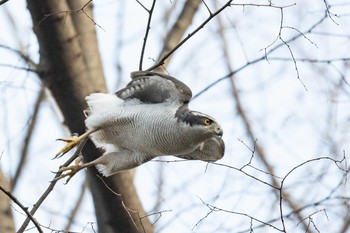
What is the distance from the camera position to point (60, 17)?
442 centimetres

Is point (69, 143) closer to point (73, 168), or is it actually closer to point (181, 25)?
point (73, 168)

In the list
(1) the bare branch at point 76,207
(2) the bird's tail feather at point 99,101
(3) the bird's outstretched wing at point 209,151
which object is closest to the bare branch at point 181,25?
(2) the bird's tail feather at point 99,101

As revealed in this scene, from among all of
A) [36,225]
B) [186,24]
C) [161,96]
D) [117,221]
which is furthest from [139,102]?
[186,24]

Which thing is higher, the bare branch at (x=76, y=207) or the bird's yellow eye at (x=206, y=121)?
the bare branch at (x=76, y=207)

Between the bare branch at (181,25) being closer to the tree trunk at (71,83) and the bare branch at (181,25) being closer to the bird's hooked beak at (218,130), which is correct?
the tree trunk at (71,83)

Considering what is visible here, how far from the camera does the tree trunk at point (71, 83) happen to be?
4.40 metres

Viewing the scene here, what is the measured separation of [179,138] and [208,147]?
0.30m

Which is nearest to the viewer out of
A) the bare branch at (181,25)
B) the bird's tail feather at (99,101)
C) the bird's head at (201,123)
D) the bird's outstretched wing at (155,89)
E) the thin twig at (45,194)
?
the thin twig at (45,194)

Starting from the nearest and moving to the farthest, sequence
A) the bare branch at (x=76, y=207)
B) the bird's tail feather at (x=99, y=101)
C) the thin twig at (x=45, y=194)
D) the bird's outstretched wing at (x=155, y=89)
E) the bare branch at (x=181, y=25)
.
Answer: the thin twig at (x=45, y=194)
the bird's outstretched wing at (x=155, y=89)
the bird's tail feather at (x=99, y=101)
the bare branch at (x=181, y=25)
the bare branch at (x=76, y=207)

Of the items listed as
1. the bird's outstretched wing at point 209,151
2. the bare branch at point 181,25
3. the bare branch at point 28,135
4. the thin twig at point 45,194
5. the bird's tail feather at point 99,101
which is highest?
the bare branch at point 181,25

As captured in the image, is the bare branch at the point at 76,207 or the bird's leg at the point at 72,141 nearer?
the bird's leg at the point at 72,141

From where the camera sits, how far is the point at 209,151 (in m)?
4.29

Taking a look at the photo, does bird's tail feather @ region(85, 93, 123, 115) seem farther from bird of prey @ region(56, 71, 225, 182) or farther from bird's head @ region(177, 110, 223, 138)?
bird's head @ region(177, 110, 223, 138)

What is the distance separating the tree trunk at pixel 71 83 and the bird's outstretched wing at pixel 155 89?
0.32 m
